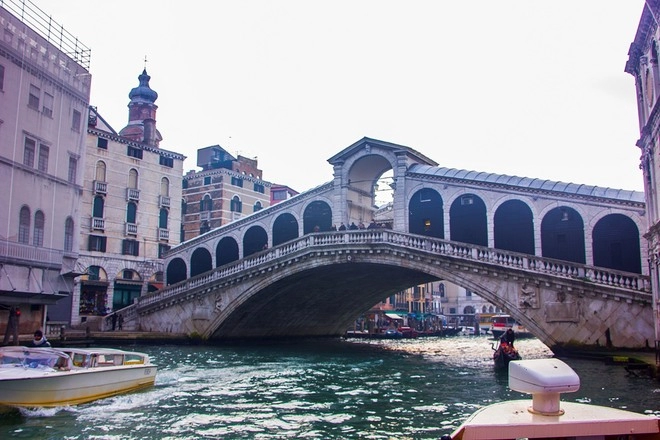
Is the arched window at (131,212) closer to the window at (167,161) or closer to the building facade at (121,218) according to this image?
the building facade at (121,218)

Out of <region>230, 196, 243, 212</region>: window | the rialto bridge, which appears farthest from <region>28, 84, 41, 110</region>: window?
<region>230, 196, 243, 212</region>: window

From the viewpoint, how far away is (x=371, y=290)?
38.6 metres

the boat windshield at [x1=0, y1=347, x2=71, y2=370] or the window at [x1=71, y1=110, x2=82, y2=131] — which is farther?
the window at [x1=71, y1=110, x2=82, y2=131]

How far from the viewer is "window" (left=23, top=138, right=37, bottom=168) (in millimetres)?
25875


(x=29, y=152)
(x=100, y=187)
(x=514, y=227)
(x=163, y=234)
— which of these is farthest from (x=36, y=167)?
(x=514, y=227)

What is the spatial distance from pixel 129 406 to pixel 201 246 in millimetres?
25704

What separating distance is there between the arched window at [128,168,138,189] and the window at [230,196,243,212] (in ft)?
32.1

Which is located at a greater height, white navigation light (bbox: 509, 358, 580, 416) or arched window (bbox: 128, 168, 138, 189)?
arched window (bbox: 128, 168, 138, 189)

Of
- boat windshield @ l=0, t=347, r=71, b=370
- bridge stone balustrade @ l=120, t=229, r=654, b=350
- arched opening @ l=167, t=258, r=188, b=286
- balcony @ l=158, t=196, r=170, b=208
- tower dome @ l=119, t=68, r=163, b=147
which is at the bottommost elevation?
boat windshield @ l=0, t=347, r=71, b=370

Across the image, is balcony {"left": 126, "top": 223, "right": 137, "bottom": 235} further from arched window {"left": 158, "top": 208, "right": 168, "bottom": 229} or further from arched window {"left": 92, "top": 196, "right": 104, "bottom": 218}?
arched window {"left": 158, "top": 208, "right": 168, "bottom": 229}

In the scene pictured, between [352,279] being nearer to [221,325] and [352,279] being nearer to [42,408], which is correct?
[221,325]

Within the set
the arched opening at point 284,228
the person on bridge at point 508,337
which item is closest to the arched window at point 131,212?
the arched opening at point 284,228

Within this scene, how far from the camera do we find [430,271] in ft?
89.9

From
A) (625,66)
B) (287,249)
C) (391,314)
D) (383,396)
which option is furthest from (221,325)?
(391,314)
